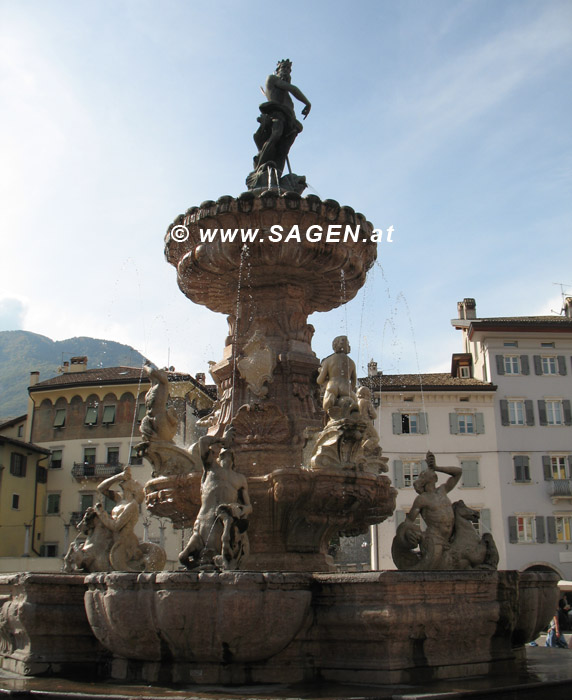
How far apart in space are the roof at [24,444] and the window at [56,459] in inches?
28.1

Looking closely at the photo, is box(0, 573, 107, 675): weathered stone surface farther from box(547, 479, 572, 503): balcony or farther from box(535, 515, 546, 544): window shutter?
box(547, 479, 572, 503): balcony

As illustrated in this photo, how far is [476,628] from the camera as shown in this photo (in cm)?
712

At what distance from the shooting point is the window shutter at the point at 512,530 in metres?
38.0

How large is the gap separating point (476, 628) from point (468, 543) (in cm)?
176

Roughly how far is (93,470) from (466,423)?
21.0m

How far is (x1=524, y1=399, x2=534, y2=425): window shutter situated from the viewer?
4041 centimetres

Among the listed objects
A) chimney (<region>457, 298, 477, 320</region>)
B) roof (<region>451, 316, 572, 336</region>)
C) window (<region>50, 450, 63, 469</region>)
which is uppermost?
chimney (<region>457, 298, 477, 320</region>)

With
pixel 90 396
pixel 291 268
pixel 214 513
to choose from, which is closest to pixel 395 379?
pixel 90 396

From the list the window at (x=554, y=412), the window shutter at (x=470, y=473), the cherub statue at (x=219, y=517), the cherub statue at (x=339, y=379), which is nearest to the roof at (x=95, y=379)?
the window shutter at (x=470, y=473)

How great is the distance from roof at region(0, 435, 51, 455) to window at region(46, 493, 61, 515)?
2.50 meters

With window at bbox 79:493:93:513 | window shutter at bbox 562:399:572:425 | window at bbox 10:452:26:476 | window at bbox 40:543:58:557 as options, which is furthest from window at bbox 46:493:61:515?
window shutter at bbox 562:399:572:425

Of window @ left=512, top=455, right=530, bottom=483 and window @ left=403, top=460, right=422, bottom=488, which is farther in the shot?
window @ left=403, top=460, right=422, bottom=488

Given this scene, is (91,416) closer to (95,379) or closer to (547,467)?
(95,379)

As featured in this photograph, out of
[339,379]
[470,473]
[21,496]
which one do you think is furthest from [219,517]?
[21,496]
